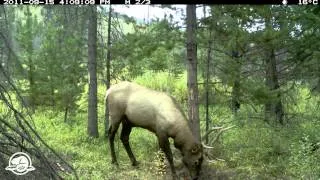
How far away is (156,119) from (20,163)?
6.24m

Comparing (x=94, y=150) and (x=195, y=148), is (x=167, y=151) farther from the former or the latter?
(x=94, y=150)

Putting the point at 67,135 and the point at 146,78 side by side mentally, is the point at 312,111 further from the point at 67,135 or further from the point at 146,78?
the point at 67,135

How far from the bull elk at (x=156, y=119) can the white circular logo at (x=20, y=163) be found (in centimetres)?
560

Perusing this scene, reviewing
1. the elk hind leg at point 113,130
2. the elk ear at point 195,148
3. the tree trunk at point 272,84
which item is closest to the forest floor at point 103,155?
the elk hind leg at point 113,130

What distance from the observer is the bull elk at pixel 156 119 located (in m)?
10.3

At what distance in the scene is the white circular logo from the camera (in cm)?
472

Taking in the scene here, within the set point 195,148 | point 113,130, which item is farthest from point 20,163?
point 113,130

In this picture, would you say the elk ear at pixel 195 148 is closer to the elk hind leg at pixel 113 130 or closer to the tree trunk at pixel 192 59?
the tree trunk at pixel 192 59

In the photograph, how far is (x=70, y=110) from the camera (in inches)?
648

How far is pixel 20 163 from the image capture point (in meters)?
4.93

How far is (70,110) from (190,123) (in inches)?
251

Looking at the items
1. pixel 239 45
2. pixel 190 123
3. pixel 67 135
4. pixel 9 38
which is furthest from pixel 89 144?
pixel 9 38

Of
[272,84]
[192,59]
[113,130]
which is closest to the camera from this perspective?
[192,59]

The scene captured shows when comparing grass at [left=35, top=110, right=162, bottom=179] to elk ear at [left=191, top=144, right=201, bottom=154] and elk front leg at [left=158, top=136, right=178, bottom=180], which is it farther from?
elk ear at [left=191, top=144, right=201, bottom=154]
